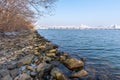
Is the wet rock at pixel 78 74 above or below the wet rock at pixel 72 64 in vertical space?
below

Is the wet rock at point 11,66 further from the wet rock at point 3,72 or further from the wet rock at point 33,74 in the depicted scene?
the wet rock at point 33,74

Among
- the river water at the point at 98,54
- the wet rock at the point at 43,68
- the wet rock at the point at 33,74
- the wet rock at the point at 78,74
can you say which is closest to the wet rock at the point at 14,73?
the wet rock at the point at 33,74

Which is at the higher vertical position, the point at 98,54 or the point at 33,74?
the point at 33,74

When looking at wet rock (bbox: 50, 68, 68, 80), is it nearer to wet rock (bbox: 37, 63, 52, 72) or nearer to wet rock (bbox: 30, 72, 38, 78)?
wet rock (bbox: 37, 63, 52, 72)

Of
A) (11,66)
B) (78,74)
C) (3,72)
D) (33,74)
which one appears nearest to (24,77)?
(33,74)

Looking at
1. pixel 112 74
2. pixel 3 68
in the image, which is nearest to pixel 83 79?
pixel 112 74

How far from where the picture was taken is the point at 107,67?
11969 mm

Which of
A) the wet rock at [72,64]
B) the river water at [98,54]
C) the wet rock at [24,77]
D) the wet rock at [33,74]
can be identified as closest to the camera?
the wet rock at [24,77]

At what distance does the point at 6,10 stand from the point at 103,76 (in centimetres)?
1114

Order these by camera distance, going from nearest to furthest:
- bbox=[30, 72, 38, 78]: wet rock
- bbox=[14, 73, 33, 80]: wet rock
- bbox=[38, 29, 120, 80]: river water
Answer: bbox=[14, 73, 33, 80]: wet rock → bbox=[30, 72, 38, 78]: wet rock → bbox=[38, 29, 120, 80]: river water

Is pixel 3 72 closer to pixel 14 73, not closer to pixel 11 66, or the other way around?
pixel 14 73

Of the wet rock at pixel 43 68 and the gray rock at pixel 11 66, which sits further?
the gray rock at pixel 11 66

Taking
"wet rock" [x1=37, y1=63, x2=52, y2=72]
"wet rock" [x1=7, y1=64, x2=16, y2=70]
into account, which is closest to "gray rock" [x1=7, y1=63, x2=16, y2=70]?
"wet rock" [x1=7, y1=64, x2=16, y2=70]

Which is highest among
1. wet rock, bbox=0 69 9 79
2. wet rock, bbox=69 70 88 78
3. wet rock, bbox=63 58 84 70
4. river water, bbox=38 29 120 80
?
wet rock, bbox=0 69 9 79
